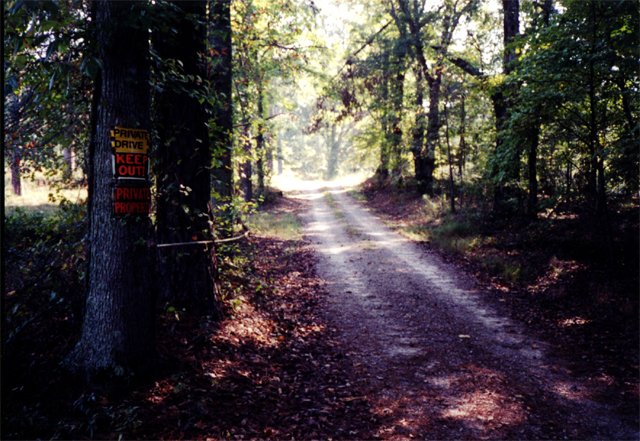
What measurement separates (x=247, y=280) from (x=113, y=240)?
456 cm

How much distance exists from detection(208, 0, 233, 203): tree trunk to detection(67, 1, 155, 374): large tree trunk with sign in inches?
106

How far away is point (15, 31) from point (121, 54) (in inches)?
37.8

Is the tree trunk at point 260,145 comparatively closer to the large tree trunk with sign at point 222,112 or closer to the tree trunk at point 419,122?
the large tree trunk with sign at point 222,112

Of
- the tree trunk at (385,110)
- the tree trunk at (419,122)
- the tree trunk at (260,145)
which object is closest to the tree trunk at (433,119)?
the tree trunk at (419,122)

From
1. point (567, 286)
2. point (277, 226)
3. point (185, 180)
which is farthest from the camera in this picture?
point (277, 226)

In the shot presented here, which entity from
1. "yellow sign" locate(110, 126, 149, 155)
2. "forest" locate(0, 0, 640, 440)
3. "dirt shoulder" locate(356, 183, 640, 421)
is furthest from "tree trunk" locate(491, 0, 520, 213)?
"yellow sign" locate(110, 126, 149, 155)

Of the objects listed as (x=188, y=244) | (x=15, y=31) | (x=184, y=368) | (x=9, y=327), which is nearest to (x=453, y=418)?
(x=184, y=368)

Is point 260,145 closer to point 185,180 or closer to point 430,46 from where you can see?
point 430,46

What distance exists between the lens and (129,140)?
453 cm

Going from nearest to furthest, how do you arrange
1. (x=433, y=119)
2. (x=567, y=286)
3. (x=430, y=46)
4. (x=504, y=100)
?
1. (x=567, y=286)
2. (x=504, y=100)
3. (x=430, y=46)
4. (x=433, y=119)

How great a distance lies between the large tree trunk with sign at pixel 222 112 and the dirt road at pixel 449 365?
2.93m

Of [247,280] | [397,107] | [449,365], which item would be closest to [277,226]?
[247,280]

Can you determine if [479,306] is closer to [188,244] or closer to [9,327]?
[188,244]

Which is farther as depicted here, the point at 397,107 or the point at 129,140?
the point at 397,107
